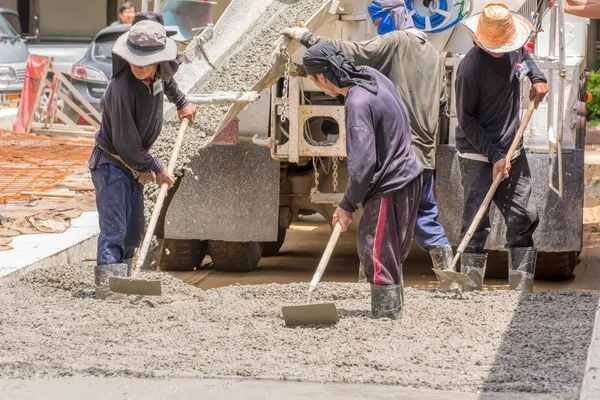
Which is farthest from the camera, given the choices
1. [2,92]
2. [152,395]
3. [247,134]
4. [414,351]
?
[2,92]

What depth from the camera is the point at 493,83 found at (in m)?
6.43

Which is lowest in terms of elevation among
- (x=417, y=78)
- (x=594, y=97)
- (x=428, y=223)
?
(x=594, y=97)

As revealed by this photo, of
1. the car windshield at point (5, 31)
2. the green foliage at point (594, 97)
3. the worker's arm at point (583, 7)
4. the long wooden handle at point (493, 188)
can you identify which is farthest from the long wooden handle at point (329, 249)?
the car windshield at point (5, 31)

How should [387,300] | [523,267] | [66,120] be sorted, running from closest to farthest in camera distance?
[387,300] < [523,267] < [66,120]

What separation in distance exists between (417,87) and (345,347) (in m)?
2.08

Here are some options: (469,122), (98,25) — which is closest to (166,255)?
(469,122)

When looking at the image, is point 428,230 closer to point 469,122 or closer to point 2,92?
point 469,122

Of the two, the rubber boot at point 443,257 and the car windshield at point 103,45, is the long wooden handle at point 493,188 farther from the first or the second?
the car windshield at point 103,45

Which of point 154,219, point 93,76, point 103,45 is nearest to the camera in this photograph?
point 154,219

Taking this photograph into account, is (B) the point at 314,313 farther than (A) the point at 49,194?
No

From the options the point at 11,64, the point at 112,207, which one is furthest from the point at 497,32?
the point at 11,64

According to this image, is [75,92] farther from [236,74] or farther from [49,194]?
[236,74]

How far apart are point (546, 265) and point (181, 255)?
103 inches

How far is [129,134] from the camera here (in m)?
5.95
